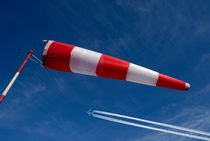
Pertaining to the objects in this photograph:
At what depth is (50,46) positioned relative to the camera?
22.9 ft

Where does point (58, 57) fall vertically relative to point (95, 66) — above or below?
above

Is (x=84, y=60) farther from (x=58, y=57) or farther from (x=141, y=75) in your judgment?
(x=141, y=75)

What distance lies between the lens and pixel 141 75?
5547mm

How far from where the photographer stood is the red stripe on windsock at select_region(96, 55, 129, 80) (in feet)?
18.8

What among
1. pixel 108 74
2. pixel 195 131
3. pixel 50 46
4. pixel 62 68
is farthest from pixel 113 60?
pixel 195 131

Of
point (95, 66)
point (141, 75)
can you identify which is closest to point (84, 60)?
point (95, 66)

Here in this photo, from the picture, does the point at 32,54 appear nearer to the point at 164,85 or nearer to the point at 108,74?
the point at 108,74

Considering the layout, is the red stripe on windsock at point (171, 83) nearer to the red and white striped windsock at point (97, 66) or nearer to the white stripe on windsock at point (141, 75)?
the red and white striped windsock at point (97, 66)

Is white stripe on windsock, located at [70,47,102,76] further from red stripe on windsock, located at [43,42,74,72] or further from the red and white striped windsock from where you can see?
red stripe on windsock, located at [43,42,74,72]

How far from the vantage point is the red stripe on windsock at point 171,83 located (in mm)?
5086

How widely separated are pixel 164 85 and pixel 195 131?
1.58 meters

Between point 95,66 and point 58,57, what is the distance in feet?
4.66

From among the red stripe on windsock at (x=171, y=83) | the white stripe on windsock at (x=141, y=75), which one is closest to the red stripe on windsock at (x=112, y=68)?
the white stripe on windsock at (x=141, y=75)

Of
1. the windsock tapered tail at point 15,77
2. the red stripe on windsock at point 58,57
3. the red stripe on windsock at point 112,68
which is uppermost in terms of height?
the red stripe on windsock at point 58,57
